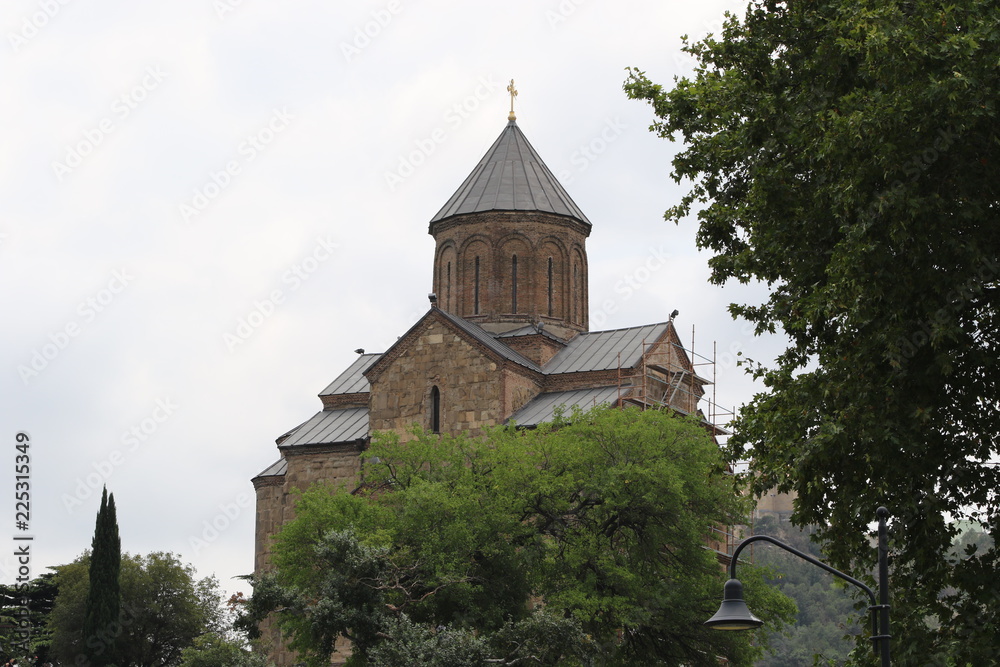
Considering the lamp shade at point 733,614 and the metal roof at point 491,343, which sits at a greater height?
the metal roof at point 491,343

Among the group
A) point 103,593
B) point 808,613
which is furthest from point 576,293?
point 808,613

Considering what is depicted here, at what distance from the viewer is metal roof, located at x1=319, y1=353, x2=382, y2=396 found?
44.0m

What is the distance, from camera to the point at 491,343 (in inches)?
1515

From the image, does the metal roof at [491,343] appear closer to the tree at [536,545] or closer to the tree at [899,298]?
the tree at [536,545]

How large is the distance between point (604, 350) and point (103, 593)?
54.8 ft

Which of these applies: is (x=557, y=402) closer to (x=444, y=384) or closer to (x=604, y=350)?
(x=604, y=350)

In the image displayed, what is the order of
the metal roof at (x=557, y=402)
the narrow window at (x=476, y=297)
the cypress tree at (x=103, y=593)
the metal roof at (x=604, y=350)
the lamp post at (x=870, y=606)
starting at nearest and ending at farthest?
the lamp post at (x=870, y=606)
the metal roof at (x=557, y=402)
the metal roof at (x=604, y=350)
the cypress tree at (x=103, y=593)
the narrow window at (x=476, y=297)

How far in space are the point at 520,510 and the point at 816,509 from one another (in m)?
14.3

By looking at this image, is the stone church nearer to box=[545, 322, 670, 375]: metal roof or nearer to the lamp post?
box=[545, 322, 670, 375]: metal roof

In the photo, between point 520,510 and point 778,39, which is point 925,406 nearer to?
point 778,39

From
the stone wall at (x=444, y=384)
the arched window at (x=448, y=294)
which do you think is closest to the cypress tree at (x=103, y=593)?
the stone wall at (x=444, y=384)

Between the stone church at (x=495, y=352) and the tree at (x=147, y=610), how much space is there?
6.70 meters

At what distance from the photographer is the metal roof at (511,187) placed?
42.9 metres

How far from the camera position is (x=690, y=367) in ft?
134
